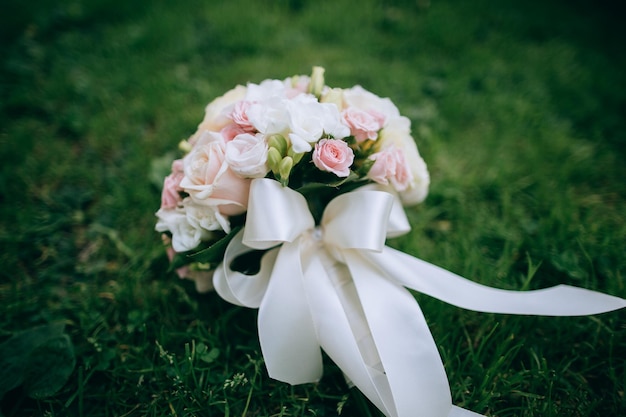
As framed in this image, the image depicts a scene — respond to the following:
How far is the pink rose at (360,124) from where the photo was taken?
1.16 metres

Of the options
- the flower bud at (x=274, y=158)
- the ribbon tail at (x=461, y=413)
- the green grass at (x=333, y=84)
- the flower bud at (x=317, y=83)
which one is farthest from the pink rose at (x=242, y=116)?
the ribbon tail at (x=461, y=413)

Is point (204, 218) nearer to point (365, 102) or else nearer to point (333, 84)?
point (365, 102)

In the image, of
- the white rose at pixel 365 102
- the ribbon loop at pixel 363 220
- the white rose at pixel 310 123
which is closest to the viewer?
the white rose at pixel 310 123

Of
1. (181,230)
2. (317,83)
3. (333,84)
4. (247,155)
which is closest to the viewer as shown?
(247,155)

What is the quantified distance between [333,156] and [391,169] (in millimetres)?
206

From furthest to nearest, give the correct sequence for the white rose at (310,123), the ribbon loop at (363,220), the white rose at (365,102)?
1. the white rose at (365,102)
2. the ribbon loop at (363,220)
3. the white rose at (310,123)

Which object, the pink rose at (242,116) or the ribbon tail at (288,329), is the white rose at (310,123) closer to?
the pink rose at (242,116)

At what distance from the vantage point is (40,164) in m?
1.91

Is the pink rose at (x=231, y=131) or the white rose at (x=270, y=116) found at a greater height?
the white rose at (x=270, y=116)

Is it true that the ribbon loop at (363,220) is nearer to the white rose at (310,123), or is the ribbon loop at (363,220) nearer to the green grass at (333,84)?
the white rose at (310,123)

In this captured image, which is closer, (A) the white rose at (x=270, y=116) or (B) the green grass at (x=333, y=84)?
(A) the white rose at (x=270, y=116)

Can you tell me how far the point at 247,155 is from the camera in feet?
3.41

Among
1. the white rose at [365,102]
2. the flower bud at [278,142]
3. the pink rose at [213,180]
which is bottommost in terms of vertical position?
the pink rose at [213,180]

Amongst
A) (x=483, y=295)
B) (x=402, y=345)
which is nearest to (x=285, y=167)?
(x=402, y=345)
